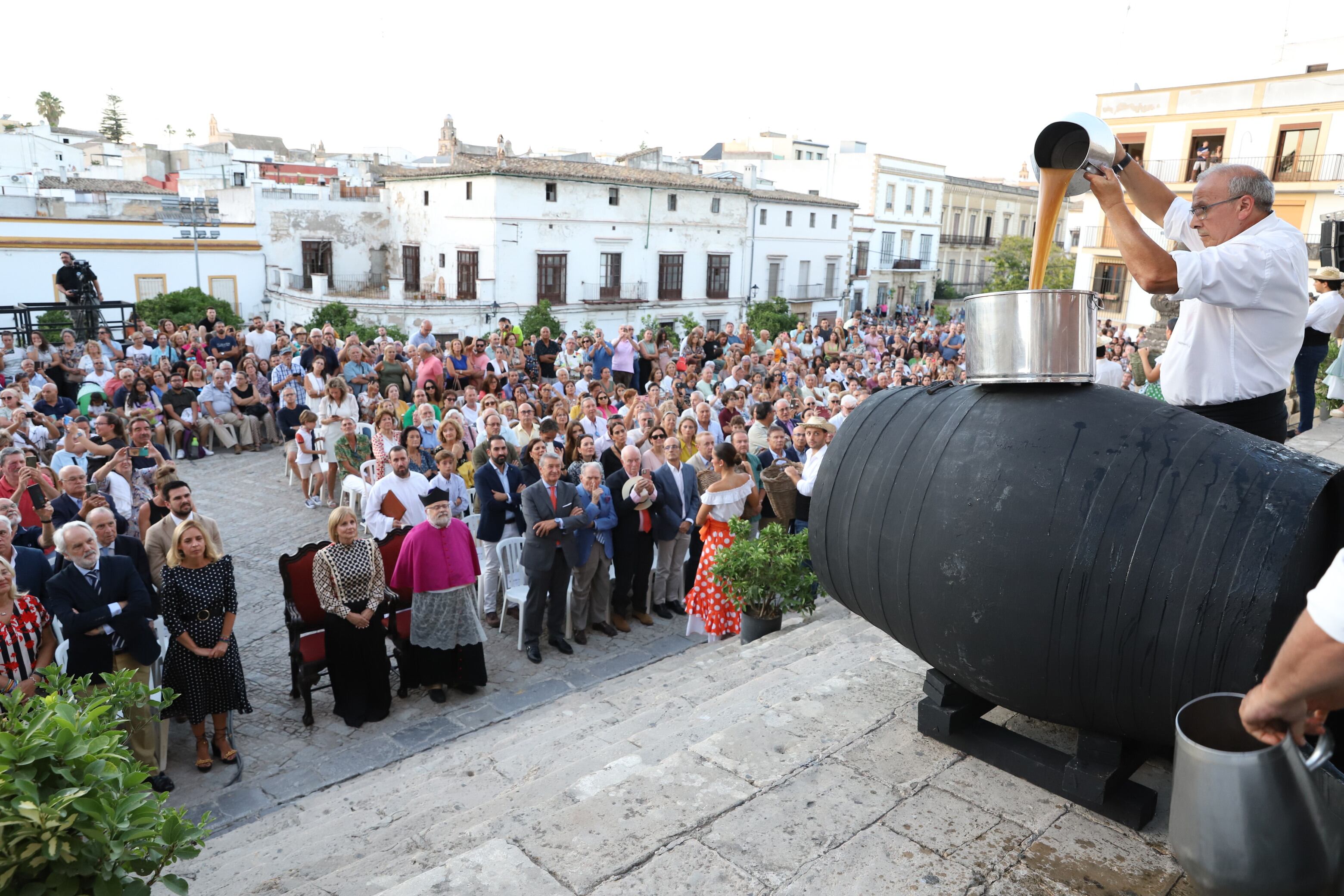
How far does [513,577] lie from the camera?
302 inches

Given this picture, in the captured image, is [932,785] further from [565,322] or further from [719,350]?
[565,322]

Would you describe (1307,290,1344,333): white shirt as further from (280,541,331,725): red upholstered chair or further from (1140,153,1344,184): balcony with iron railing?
(1140,153,1344,184): balcony with iron railing

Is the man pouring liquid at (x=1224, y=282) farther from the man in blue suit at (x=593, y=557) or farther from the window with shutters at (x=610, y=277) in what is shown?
the window with shutters at (x=610, y=277)

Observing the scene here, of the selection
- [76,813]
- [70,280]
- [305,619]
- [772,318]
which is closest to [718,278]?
[772,318]

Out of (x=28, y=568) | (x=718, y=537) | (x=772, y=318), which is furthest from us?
(x=772, y=318)

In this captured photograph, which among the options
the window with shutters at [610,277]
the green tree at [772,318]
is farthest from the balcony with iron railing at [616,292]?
the green tree at [772,318]

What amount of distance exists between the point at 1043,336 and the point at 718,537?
4496 millimetres

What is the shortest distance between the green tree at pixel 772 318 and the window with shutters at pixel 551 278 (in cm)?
674

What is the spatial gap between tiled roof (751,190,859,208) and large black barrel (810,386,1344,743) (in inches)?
1372

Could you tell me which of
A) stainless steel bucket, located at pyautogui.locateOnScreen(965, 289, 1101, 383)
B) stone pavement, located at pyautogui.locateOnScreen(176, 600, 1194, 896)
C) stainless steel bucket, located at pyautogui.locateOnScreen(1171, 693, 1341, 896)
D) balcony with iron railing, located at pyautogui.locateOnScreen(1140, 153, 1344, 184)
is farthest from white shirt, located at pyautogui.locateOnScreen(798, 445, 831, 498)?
balcony with iron railing, located at pyautogui.locateOnScreen(1140, 153, 1344, 184)

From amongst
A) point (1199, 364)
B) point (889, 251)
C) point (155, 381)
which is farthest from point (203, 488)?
point (889, 251)

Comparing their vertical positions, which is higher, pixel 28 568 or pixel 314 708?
pixel 28 568

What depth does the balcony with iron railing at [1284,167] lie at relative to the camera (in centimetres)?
2548

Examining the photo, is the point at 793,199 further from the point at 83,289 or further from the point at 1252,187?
the point at 1252,187
